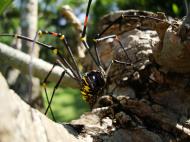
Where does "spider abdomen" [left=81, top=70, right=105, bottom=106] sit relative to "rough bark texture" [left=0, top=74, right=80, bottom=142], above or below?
below

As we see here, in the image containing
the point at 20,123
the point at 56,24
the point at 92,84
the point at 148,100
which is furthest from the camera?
the point at 56,24

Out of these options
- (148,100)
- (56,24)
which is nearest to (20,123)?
(148,100)

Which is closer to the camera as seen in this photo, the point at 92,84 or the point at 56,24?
the point at 92,84

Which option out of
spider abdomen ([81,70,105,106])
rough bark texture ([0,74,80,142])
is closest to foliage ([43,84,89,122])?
spider abdomen ([81,70,105,106])

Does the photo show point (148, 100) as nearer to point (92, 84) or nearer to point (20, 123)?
point (92, 84)

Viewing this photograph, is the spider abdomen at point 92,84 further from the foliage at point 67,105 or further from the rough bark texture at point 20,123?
the foliage at point 67,105

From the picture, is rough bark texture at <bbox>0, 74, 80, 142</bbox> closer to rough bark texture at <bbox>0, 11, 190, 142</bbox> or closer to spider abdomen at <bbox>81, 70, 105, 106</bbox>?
rough bark texture at <bbox>0, 11, 190, 142</bbox>

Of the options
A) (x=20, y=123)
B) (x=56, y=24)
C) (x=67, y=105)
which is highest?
(x=20, y=123)

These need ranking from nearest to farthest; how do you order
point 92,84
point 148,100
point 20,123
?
1. point 20,123
2. point 148,100
3. point 92,84

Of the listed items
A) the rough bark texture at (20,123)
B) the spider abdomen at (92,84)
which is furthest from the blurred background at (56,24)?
the rough bark texture at (20,123)
